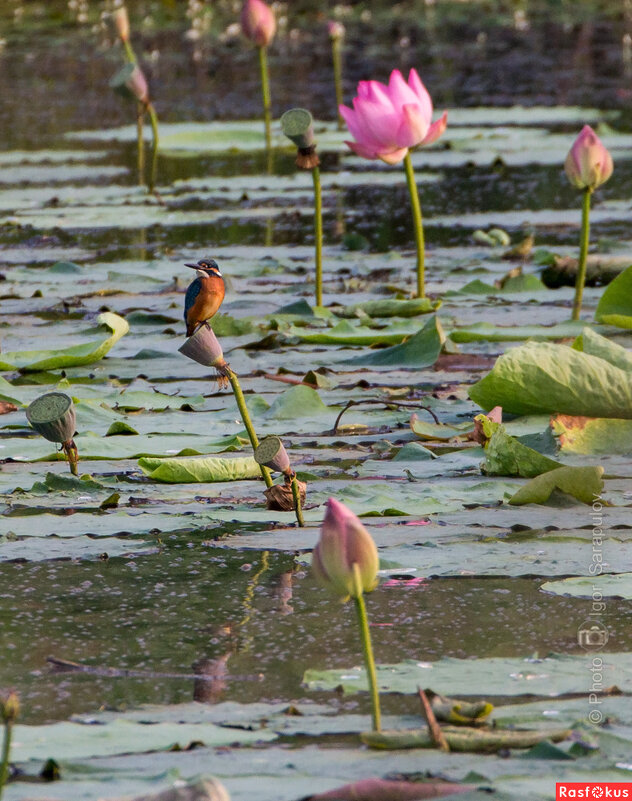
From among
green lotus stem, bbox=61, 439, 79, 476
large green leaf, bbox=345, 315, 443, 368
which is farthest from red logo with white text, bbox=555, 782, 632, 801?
large green leaf, bbox=345, 315, 443, 368

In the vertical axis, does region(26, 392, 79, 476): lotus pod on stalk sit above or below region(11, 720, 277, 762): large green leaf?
above

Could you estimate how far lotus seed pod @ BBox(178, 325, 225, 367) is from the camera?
193 centimetres

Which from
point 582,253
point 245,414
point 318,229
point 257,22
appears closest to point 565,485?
point 245,414

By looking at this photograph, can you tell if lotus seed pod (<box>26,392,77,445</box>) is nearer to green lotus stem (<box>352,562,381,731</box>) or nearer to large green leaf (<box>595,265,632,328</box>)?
green lotus stem (<box>352,562,381,731</box>)

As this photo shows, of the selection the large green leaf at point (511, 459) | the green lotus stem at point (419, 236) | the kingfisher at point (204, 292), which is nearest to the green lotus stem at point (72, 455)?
the kingfisher at point (204, 292)

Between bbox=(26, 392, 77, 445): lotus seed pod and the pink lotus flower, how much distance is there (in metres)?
1.41

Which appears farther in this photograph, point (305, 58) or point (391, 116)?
point (305, 58)

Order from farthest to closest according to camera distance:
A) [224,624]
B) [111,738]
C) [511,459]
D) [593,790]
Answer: [511,459], [224,624], [111,738], [593,790]

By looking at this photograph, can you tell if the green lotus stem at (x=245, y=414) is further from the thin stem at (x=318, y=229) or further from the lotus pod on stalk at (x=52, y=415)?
the thin stem at (x=318, y=229)

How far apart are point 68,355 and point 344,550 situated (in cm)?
196

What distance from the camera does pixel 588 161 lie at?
11.0ft

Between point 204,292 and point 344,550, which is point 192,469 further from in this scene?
point 344,550

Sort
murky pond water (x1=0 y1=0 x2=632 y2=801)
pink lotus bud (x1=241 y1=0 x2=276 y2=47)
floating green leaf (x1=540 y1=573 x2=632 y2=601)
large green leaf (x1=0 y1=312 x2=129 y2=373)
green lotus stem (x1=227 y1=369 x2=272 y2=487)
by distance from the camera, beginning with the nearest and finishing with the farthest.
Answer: murky pond water (x1=0 y1=0 x2=632 y2=801) < floating green leaf (x1=540 y1=573 x2=632 y2=601) < green lotus stem (x1=227 y1=369 x2=272 y2=487) < large green leaf (x1=0 y1=312 x2=129 y2=373) < pink lotus bud (x1=241 y1=0 x2=276 y2=47)

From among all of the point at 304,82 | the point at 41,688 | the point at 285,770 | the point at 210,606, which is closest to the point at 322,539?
the point at 285,770
